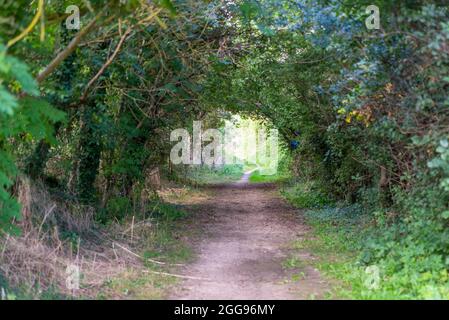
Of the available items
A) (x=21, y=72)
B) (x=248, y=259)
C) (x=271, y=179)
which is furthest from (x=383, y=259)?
(x=271, y=179)

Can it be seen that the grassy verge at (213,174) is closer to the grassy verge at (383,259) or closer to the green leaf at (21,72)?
the grassy verge at (383,259)

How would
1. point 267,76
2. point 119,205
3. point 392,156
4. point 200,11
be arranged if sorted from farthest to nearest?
point 267,76 < point 119,205 < point 200,11 < point 392,156

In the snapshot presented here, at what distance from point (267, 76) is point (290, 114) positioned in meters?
1.92

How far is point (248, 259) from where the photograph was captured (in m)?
10.5

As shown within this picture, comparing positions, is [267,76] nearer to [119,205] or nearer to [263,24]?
[263,24]

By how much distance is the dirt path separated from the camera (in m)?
8.13

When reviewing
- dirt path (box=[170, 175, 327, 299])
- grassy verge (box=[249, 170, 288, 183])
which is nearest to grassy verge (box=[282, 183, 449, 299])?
dirt path (box=[170, 175, 327, 299])

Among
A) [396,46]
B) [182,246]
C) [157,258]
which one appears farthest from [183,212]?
[396,46]

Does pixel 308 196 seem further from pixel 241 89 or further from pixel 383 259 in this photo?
pixel 383 259

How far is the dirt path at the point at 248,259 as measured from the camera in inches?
320

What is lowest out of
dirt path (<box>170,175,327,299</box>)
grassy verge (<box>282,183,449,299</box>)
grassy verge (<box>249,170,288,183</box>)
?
grassy verge (<box>249,170,288,183</box>)

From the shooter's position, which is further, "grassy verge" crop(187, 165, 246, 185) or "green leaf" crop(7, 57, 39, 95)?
"grassy verge" crop(187, 165, 246, 185)

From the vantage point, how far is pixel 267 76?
1834cm

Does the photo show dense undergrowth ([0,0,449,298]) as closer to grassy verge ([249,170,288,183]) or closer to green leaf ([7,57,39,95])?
green leaf ([7,57,39,95])
